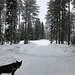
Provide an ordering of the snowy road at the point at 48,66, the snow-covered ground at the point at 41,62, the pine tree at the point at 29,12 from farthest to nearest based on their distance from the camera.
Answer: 1. the pine tree at the point at 29,12
2. the snow-covered ground at the point at 41,62
3. the snowy road at the point at 48,66

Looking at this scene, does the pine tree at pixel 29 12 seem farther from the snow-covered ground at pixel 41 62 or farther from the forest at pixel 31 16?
the snow-covered ground at pixel 41 62

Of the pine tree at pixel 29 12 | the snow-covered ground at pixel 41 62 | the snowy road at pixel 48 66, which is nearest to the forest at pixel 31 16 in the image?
the pine tree at pixel 29 12

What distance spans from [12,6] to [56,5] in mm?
9713

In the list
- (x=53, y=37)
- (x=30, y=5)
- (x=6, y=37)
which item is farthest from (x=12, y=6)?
(x=53, y=37)

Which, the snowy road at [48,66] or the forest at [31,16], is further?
the forest at [31,16]

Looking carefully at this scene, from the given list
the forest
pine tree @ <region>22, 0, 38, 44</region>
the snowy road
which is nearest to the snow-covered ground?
the snowy road

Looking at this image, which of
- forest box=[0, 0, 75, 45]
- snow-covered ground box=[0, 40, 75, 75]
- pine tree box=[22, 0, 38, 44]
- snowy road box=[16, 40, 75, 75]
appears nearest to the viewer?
snowy road box=[16, 40, 75, 75]

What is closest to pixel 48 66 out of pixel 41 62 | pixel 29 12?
pixel 41 62

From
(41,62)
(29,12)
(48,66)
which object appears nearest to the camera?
(48,66)

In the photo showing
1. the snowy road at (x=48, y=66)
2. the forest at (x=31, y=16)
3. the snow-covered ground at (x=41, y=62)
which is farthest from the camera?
the forest at (x=31, y=16)

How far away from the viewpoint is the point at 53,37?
34406mm

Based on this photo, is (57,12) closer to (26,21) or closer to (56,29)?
(56,29)

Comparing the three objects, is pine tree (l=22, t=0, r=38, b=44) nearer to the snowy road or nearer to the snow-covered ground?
the snow-covered ground

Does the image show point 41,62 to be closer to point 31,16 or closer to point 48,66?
point 48,66
